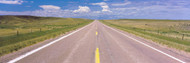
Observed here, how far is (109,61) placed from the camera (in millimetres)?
5590

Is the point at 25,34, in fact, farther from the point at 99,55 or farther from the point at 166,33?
the point at 166,33

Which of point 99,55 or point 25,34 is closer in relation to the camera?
point 99,55

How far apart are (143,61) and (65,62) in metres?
3.19

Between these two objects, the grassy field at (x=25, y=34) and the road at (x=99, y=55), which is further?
the grassy field at (x=25, y=34)

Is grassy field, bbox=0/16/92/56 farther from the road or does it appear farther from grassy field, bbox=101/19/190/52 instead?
grassy field, bbox=101/19/190/52

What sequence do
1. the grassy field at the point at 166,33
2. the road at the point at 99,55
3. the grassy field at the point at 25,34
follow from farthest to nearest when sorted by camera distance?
1. the grassy field at the point at 166,33
2. the grassy field at the point at 25,34
3. the road at the point at 99,55

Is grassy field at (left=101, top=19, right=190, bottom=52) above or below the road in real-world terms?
below

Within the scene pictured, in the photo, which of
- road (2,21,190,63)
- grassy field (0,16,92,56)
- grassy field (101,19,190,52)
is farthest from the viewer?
grassy field (101,19,190,52)

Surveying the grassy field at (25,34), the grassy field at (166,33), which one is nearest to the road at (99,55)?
the grassy field at (25,34)

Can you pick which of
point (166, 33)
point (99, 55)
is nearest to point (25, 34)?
point (99, 55)

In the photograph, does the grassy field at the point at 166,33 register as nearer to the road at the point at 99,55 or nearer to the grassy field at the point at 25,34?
the road at the point at 99,55

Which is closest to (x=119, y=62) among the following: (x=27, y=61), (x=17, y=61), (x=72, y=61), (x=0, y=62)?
(x=72, y=61)

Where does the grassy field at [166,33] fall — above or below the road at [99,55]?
below

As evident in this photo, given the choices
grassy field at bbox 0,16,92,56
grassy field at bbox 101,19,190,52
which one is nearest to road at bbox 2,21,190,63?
grassy field at bbox 0,16,92,56
